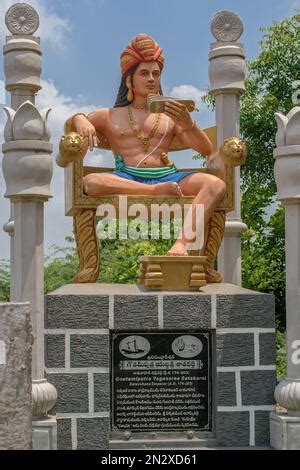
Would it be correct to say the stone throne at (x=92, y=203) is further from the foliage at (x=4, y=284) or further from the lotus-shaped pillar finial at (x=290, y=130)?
the foliage at (x=4, y=284)

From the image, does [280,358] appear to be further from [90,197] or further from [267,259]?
[90,197]

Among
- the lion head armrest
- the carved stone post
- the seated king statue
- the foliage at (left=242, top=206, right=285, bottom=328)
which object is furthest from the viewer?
the foliage at (left=242, top=206, right=285, bottom=328)

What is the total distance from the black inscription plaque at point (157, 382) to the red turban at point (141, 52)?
2.51m

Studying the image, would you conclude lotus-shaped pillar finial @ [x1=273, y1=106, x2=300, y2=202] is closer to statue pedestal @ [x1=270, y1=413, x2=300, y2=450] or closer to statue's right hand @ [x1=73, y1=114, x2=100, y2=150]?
statue's right hand @ [x1=73, y1=114, x2=100, y2=150]

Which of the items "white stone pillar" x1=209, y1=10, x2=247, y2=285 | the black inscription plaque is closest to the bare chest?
"white stone pillar" x1=209, y1=10, x2=247, y2=285

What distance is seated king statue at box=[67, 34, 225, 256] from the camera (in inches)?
274

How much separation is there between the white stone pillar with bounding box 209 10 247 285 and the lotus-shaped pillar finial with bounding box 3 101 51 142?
2.18 metres

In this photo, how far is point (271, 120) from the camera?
15.7 m

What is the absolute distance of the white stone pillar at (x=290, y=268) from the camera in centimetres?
627

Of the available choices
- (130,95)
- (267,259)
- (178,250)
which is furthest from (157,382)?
(267,259)

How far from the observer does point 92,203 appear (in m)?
6.88

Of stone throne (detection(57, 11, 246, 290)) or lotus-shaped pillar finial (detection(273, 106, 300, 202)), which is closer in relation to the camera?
lotus-shaped pillar finial (detection(273, 106, 300, 202))

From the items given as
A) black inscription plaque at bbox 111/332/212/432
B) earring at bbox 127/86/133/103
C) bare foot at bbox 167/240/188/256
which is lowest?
black inscription plaque at bbox 111/332/212/432
